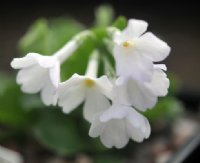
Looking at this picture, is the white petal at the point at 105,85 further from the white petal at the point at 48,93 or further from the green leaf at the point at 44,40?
the green leaf at the point at 44,40

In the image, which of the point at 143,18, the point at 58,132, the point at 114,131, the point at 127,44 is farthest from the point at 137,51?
the point at 143,18

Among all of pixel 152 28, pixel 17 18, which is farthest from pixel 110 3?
pixel 17 18

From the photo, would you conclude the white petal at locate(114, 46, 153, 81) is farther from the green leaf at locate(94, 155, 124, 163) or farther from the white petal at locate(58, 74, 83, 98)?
the green leaf at locate(94, 155, 124, 163)

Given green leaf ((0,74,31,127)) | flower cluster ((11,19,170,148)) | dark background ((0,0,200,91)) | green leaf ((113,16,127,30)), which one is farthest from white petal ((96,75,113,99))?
dark background ((0,0,200,91))

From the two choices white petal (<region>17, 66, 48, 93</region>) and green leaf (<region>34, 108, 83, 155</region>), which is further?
green leaf (<region>34, 108, 83, 155</region>)

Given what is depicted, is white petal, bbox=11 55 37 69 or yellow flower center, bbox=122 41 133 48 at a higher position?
yellow flower center, bbox=122 41 133 48

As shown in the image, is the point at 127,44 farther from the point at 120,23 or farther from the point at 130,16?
the point at 130,16

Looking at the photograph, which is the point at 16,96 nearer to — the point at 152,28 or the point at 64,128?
the point at 64,128
